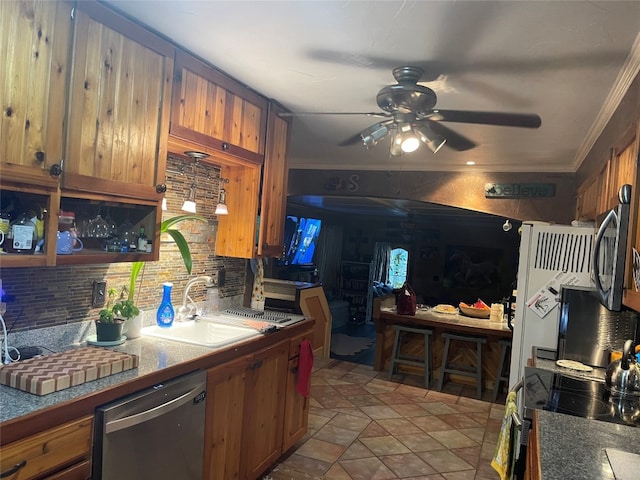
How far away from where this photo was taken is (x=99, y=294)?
2.28 metres

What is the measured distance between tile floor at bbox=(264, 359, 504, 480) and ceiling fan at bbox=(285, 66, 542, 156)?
213cm

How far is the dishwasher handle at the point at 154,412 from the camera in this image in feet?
5.32

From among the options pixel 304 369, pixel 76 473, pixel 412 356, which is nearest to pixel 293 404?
pixel 304 369

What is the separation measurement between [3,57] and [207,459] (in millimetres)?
1868

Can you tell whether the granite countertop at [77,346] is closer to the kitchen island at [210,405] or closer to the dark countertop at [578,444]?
the kitchen island at [210,405]

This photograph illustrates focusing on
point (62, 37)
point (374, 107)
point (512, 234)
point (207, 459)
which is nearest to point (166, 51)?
point (62, 37)

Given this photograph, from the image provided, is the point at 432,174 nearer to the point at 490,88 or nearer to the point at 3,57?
the point at 490,88

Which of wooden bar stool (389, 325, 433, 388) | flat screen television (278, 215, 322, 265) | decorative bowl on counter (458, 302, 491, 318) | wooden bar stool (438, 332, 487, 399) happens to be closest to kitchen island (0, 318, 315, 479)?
wooden bar stool (389, 325, 433, 388)

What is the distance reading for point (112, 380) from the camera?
1686mm

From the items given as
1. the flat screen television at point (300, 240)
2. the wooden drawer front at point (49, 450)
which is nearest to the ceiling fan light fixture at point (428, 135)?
the wooden drawer front at point (49, 450)

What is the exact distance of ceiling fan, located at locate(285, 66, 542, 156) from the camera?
7.23 ft

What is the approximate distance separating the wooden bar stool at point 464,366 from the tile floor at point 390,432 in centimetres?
16

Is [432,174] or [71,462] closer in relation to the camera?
[71,462]

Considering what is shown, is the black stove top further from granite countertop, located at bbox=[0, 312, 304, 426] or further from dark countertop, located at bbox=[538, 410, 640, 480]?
granite countertop, located at bbox=[0, 312, 304, 426]
